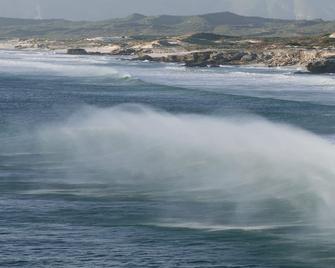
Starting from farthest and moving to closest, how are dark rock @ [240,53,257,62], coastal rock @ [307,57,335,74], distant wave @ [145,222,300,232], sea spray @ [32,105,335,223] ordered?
dark rock @ [240,53,257,62] < coastal rock @ [307,57,335,74] < sea spray @ [32,105,335,223] < distant wave @ [145,222,300,232]

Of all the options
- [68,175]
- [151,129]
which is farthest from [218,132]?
[68,175]

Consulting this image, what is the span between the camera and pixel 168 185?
90.0 feet

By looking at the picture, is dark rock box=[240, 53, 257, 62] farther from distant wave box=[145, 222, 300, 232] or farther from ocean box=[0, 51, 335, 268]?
distant wave box=[145, 222, 300, 232]

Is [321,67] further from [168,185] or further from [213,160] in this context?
[168,185]

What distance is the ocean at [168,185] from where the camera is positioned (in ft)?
63.4

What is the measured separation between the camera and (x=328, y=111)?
51.1 m

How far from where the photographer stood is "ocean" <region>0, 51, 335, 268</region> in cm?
1933

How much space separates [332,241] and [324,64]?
75.2 m

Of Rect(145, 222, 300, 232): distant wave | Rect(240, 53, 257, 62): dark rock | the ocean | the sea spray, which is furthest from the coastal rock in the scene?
Rect(145, 222, 300, 232): distant wave

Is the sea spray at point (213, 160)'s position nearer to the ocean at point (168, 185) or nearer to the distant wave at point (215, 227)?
the ocean at point (168, 185)

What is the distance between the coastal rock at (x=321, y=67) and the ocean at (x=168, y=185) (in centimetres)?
3813

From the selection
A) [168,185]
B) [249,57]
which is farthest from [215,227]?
[249,57]

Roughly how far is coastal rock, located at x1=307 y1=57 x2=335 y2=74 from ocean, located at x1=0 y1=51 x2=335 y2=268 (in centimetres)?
3813

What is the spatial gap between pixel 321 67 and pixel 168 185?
68.5 metres
